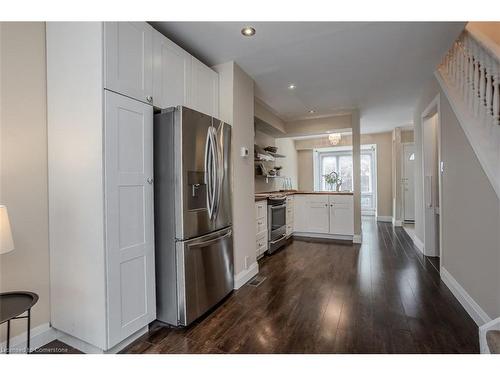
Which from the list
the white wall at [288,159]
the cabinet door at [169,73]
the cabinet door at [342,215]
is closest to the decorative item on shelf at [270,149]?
the white wall at [288,159]

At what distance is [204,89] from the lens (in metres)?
2.52

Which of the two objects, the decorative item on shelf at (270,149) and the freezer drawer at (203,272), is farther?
the decorative item on shelf at (270,149)

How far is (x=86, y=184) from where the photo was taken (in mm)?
1607

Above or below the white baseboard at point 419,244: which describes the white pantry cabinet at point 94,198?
above

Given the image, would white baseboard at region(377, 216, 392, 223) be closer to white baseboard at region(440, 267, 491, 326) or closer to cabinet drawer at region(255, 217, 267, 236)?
white baseboard at region(440, 267, 491, 326)

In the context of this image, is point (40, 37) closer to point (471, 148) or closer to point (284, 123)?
point (471, 148)

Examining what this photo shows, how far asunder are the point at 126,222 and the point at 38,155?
839 mm

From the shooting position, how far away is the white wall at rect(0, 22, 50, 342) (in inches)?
63.1

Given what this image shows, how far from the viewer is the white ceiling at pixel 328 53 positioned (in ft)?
7.14

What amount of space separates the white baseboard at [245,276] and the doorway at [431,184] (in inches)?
110

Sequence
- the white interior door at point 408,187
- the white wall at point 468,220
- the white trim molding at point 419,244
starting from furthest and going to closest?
the white interior door at point 408,187
the white trim molding at point 419,244
the white wall at point 468,220

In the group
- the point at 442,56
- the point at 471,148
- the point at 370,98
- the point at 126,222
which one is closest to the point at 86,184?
the point at 126,222

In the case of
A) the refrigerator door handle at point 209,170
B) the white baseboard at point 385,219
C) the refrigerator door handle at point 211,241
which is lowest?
the white baseboard at point 385,219

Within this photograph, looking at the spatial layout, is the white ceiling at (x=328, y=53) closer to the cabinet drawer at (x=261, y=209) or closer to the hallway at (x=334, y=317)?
the cabinet drawer at (x=261, y=209)
